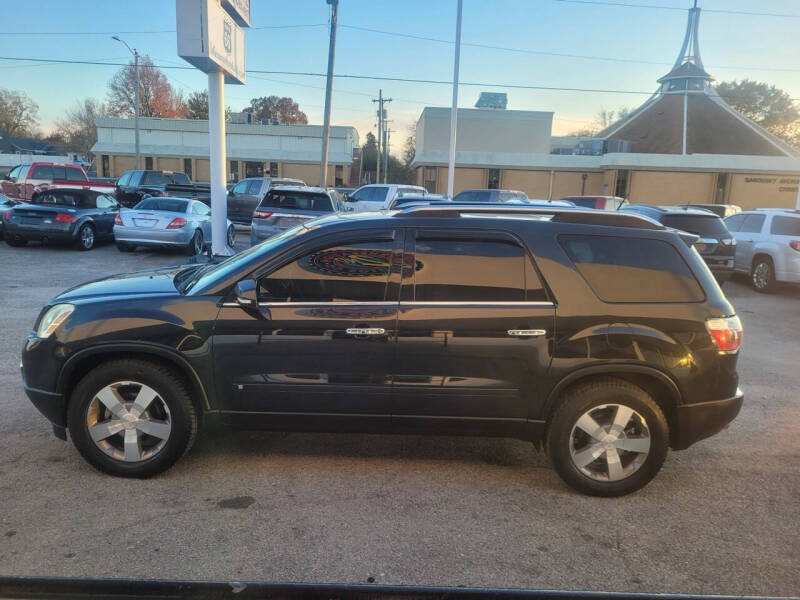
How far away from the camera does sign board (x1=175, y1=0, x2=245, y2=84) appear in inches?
438

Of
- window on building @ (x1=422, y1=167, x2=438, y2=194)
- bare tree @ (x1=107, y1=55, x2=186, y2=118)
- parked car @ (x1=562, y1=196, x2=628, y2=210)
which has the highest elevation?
bare tree @ (x1=107, y1=55, x2=186, y2=118)

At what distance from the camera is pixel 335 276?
3.68 meters

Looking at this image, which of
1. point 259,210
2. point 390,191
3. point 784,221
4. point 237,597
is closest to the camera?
point 237,597

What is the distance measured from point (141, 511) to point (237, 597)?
104cm

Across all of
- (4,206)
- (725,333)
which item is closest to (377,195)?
(4,206)

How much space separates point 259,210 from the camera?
13.3 metres

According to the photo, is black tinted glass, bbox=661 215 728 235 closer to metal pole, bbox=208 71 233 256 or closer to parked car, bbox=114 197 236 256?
metal pole, bbox=208 71 233 256

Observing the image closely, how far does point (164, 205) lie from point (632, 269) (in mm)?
13541

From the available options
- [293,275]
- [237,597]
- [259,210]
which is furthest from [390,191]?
[237,597]

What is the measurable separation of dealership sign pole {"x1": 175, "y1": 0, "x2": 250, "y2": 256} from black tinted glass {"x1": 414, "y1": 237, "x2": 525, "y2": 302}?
32.0 feet

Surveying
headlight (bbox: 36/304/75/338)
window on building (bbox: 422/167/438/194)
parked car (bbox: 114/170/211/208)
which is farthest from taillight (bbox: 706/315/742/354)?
window on building (bbox: 422/167/438/194)

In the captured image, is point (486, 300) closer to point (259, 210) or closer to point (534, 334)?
point (534, 334)

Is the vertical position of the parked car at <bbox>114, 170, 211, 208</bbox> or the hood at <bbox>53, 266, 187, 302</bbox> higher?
the parked car at <bbox>114, 170, 211, 208</bbox>

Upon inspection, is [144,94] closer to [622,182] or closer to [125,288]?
[622,182]
